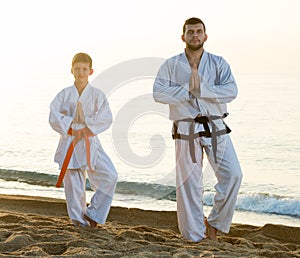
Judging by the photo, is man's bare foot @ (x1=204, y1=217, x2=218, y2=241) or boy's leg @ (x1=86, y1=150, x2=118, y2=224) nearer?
man's bare foot @ (x1=204, y1=217, x2=218, y2=241)

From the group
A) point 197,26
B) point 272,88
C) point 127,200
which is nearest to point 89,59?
point 197,26

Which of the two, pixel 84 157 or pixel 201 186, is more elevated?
pixel 84 157

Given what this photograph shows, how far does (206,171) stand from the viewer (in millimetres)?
6375

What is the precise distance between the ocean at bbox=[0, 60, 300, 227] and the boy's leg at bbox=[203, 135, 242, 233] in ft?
1.12

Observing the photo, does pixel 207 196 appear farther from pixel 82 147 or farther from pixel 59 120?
pixel 59 120

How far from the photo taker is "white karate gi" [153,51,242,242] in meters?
6.00

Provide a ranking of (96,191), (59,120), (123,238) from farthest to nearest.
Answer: (96,191), (59,120), (123,238)

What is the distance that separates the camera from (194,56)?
20.2 ft

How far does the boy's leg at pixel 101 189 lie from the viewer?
6.57 meters

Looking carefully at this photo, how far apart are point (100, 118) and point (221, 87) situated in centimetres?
126

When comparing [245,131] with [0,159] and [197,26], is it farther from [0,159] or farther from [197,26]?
[197,26]

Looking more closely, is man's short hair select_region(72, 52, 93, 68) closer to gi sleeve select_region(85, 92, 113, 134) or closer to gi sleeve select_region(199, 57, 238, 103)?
gi sleeve select_region(85, 92, 113, 134)

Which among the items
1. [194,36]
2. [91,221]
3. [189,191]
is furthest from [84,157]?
[194,36]

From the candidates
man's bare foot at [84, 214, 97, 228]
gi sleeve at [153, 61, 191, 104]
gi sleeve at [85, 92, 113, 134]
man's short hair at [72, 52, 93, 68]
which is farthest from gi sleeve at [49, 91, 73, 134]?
gi sleeve at [153, 61, 191, 104]
